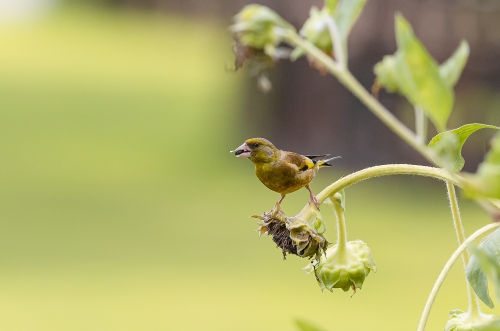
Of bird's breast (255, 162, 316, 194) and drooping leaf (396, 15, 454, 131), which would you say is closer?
drooping leaf (396, 15, 454, 131)

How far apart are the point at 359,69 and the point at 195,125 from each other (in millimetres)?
3225

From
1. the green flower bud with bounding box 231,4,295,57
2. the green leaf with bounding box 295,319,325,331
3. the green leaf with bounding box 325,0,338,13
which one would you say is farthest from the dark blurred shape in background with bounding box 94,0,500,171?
the green leaf with bounding box 295,319,325,331

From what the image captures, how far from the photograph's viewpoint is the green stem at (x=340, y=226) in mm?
365

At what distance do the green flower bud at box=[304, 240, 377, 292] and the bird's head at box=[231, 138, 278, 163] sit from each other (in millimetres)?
64

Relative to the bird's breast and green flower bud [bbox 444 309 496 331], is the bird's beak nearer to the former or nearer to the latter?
the bird's breast

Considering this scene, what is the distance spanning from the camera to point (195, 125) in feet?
21.3

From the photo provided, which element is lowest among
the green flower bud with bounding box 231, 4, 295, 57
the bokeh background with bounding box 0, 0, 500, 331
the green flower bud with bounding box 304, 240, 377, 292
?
the green flower bud with bounding box 304, 240, 377, 292

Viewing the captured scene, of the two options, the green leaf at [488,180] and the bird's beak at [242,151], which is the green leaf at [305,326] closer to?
the green leaf at [488,180]

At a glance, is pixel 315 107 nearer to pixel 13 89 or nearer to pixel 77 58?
pixel 13 89

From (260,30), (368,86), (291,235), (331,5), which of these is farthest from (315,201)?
(368,86)

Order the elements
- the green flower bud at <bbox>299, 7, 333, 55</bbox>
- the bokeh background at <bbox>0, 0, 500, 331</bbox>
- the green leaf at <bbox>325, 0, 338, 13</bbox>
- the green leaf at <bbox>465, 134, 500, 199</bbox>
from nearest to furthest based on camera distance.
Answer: the green leaf at <bbox>465, 134, 500, 199</bbox>
the green leaf at <bbox>325, 0, 338, 13</bbox>
the green flower bud at <bbox>299, 7, 333, 55</bbox>
the bokeh background at <bbox>0, 0, 500, 331</bbox>

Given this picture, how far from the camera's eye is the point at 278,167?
0.41 metres

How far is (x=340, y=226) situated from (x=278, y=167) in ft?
0.15

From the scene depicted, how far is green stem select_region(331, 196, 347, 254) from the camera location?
365mm
